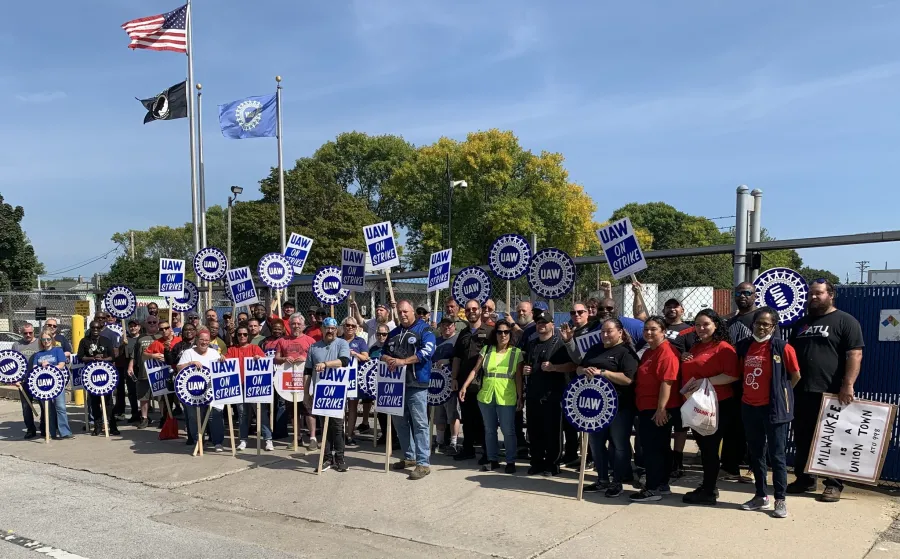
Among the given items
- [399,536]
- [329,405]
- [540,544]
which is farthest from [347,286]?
[540,544]

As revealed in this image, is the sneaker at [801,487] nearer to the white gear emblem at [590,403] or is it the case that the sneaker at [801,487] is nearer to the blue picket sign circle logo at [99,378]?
the white gear emblem at [590,403]

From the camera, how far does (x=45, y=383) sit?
35.1 ft

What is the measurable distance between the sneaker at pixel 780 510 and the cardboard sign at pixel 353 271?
22.5 feet

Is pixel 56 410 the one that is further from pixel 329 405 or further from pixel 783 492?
pixel 783 492

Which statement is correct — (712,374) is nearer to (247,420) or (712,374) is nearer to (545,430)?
(545,430)

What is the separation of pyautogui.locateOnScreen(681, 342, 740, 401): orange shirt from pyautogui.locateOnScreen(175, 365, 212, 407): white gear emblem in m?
6.28

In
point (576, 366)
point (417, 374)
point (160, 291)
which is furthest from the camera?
point (160, 291)

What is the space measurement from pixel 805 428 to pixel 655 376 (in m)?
1.55

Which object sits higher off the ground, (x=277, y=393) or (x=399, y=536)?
(x=277, y=393)

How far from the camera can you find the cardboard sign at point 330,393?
840 centimetres

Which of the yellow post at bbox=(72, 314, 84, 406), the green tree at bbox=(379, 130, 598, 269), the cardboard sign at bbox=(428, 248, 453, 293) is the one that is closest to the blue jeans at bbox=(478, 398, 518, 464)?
the cardboard sign at bbox=(428, 248, 453, 293)

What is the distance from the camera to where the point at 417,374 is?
809 centimetres

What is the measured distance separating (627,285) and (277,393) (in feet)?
17.2

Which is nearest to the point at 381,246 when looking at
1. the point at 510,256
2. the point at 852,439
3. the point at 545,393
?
the point at 510,256
